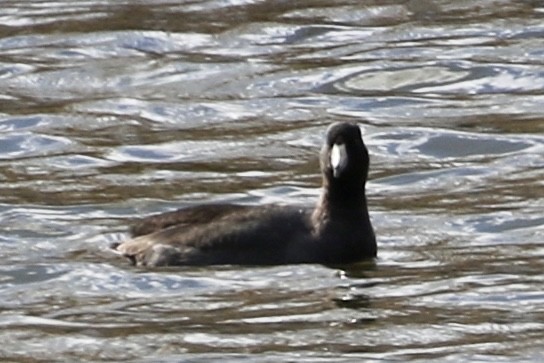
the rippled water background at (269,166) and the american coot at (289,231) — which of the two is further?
the american coot at (289,231)

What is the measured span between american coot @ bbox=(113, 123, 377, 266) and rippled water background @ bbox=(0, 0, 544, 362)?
142 mm

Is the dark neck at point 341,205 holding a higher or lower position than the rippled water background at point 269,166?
higher

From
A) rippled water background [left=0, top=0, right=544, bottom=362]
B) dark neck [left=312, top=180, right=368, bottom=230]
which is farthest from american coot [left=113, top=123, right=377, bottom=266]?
rippled water background [left=0, top=0, right=544, bottom=362]

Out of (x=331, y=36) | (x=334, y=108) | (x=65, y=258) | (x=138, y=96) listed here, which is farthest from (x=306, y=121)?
(x=65, y=258)

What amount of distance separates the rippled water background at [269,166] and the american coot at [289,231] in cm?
14

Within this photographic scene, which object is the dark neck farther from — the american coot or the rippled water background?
the rippled water background

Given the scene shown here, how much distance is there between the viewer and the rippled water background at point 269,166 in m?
11.5

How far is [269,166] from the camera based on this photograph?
53.6ft

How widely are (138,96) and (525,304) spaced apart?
25.3 ft

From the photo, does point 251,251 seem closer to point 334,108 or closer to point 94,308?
point 94,308

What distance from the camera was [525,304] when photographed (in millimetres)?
11852

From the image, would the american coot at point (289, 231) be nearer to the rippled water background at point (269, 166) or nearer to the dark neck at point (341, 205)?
the dark neck at point (341, 205)

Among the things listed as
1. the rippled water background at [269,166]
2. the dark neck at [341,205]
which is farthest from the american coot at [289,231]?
the rippled water background at [269,166]

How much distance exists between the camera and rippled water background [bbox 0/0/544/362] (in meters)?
11.5
